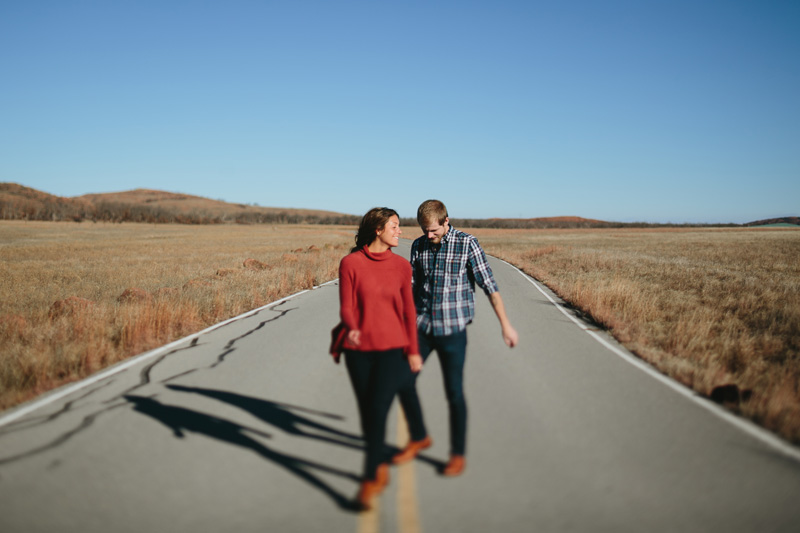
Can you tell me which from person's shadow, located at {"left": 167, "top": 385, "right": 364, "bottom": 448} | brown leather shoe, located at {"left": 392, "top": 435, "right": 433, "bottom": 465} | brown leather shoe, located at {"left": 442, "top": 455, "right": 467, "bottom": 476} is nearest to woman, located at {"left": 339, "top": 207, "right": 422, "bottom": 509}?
brown leather shoe, located at {"left": 392, "top": 435, "right": 433, "bottom": 465}

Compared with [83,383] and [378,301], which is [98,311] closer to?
[83,383]

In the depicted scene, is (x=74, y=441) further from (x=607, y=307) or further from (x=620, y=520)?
(x=607, y=307)

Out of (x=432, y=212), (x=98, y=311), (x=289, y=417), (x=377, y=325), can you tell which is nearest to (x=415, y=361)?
(x=377, y=325)

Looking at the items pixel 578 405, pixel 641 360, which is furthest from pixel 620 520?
pixel 641 360

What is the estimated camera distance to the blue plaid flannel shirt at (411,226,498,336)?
370 cm

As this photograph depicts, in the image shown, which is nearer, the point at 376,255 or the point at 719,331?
the point at 376,255

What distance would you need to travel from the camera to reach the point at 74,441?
3979mm

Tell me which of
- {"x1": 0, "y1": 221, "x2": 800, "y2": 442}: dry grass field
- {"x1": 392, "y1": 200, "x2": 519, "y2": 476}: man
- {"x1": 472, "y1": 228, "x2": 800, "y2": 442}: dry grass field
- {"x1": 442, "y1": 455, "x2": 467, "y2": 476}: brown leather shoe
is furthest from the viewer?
{"x1": 0, "y1": 221, "x2": 800, "y2": 442}: dry grass field

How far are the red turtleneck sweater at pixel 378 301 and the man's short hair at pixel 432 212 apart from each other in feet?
1.54

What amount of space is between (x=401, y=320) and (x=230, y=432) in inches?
74.8

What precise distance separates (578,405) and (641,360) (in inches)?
97.4

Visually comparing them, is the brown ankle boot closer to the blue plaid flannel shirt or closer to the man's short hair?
the blue plaid flannel shirt

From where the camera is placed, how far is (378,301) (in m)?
3.32

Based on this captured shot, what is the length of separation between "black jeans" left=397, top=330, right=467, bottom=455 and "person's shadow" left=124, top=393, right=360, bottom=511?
0.59 meters
